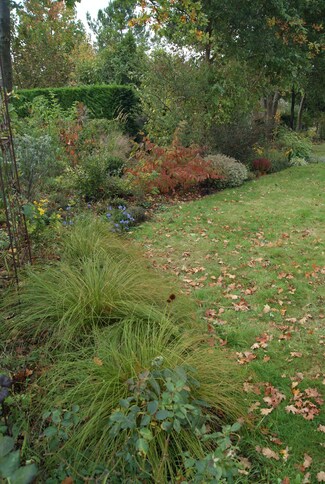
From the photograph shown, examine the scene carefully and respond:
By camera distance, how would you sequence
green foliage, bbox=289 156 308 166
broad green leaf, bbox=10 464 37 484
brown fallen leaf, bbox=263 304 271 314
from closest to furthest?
broad green leaf, bbox=10 464 37 484 → brown fallen leaf, bbox=263 304 271 314 → green foliage, bbox=289 156 308 166

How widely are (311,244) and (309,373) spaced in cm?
319

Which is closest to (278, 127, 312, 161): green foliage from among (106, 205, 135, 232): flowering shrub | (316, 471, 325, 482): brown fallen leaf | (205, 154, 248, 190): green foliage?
(205, 154, 248, 190): green foliage

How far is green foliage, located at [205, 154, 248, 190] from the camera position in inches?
387

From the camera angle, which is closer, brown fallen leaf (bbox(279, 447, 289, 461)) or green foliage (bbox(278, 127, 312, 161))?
brown fallen leaf (bbox(279, 447, 289, 461))

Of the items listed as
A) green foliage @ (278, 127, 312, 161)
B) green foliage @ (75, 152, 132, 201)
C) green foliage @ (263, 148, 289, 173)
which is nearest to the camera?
green foliage @ (75, 152, 132, 201)

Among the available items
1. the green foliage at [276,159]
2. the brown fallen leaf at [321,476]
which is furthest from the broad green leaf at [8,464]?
the green foliage at [276,159]

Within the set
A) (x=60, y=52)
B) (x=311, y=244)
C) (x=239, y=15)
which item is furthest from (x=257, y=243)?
(x=60, y=52)

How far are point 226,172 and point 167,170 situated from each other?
193 cm

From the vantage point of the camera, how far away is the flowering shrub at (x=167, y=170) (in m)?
8.07

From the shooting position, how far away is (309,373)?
3076 millimetres

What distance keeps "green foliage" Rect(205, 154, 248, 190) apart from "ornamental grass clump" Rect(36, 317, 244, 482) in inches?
295

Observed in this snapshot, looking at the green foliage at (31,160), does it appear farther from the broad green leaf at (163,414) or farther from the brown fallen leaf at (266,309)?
the broad green leaf at (163,414)

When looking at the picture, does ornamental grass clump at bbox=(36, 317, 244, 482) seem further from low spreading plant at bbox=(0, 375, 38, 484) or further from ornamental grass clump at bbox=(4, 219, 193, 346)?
low spreading plant at bbox=(0, 375, 38, 484)

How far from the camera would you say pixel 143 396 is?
1.92 metres
